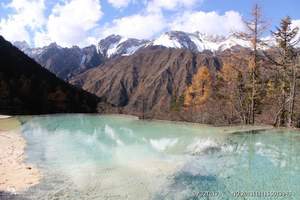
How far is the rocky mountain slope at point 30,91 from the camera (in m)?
69.8

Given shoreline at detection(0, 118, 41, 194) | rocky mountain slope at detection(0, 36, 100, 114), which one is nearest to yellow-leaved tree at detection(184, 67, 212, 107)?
rocky mountain slope at detection(0, 36, 100, 114)

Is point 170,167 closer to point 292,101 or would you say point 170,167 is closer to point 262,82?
point 292,101

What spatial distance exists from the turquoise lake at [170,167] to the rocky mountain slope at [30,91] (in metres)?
45.9

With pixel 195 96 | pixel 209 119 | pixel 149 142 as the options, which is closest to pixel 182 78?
pixel 195 96

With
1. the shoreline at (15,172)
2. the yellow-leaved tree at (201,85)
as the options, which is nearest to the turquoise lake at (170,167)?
the shoreline at (15,172)


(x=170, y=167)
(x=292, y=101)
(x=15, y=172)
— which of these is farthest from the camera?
(x=292, y=101)

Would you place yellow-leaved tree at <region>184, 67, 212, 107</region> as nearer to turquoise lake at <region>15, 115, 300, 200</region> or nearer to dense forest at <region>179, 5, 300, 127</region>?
dense forest at <region>179, 5, 300, 127</region>

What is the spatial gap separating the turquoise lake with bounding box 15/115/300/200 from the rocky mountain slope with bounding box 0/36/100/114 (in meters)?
45.9

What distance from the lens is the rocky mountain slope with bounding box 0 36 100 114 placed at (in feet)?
229

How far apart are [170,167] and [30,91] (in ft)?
234

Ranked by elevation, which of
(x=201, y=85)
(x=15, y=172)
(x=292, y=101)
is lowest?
(x=15, y=172)

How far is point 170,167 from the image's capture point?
12617 mm

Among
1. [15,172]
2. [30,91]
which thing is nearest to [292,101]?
[15,172]

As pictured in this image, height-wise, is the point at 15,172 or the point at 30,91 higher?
the point at 30,91
